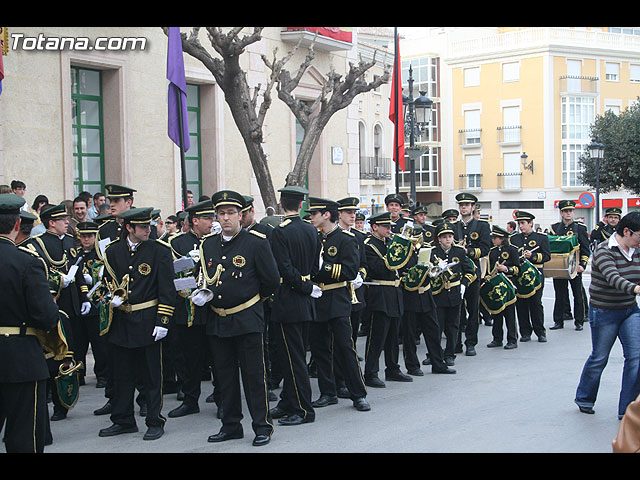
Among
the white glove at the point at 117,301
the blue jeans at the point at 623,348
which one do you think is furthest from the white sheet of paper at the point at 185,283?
the blue jeans at the point at 623,348

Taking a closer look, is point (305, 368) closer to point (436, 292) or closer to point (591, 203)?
point (436, 292)

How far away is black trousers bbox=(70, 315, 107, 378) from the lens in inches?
371

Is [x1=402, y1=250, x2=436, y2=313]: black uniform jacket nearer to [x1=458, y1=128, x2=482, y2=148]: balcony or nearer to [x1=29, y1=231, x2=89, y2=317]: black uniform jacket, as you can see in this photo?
[x1=29, y1=231, x2=89, y2=317]: black uniform jacket

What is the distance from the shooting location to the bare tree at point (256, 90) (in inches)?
585

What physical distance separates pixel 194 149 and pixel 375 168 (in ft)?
66.2

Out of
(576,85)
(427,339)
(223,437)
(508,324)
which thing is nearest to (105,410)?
(223,437)

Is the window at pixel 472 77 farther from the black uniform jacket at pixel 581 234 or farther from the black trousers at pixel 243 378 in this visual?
the black trousers at pixel 243 378

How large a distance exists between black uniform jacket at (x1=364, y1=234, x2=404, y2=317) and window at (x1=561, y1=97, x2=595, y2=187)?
45.8 meters

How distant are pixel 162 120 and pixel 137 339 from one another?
465 inches

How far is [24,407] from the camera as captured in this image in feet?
18.7

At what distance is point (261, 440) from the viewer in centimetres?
705

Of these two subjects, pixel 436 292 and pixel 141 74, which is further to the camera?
pixel 141 74

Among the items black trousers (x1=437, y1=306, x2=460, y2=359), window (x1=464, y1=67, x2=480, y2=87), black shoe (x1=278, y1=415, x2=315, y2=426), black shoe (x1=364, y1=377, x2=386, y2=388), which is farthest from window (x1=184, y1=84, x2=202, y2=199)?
window (x1=464, y1=67, x2=480, y2=87)
